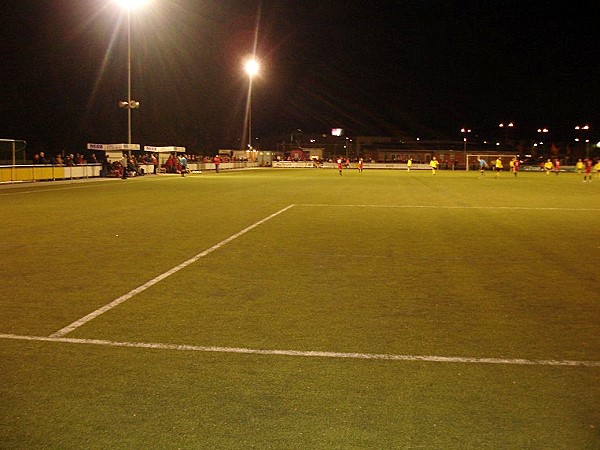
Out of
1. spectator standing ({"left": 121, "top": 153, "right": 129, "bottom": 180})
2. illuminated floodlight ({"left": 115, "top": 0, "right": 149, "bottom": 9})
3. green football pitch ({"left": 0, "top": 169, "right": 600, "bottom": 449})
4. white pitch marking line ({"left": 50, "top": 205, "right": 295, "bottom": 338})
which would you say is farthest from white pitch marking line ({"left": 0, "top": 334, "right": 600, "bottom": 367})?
spectator standing ({"left": 121, "top": 153, "right": 129, "bottom": 180})

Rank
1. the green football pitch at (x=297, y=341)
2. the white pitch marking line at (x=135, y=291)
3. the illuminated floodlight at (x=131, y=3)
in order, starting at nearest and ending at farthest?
the green football pitch at (x=297, y=341)
the white pitch marking line at (x=135, y=291)
the illuminated floodlight at (x=131, y=3)

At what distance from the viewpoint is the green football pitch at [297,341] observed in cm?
436

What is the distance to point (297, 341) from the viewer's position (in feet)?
20.8

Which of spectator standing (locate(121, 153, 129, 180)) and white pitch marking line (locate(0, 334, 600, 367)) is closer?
white pitch marking line (locate(0, 334, 600, 367))

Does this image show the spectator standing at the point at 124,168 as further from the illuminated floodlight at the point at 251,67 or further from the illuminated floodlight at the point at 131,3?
the illuminated floodlight at the point at 251,67

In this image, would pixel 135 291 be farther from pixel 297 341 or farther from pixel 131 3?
pixel 131 3

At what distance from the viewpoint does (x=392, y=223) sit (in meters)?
17.0

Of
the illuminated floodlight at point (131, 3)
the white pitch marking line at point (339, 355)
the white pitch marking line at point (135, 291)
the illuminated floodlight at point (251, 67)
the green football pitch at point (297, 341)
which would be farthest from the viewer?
the illuminated floodlight at point (251, 67)

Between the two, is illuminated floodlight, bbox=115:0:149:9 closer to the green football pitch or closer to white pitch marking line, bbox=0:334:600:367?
the green football pitch

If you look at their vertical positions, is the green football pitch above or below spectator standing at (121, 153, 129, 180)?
below

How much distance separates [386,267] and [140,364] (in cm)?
559

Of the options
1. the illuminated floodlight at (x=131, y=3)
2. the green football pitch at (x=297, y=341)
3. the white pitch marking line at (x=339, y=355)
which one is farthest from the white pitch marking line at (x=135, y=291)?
the illuminated floodlight at (x=131, y=3)

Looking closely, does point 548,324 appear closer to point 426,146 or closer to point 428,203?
point 428,203

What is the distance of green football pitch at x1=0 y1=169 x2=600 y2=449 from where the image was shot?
4359 millimetres
